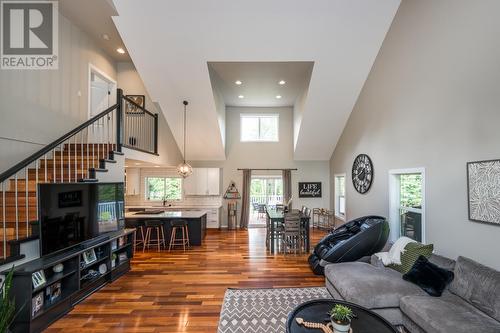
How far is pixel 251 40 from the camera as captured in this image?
4.52 metres

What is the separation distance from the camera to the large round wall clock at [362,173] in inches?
211

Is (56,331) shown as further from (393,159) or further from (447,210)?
(393,159)

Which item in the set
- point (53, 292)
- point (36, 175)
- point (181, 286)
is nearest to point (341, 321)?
point (181, 286)

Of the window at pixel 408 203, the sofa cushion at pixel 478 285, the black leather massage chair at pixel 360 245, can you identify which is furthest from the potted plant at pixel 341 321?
the window at pixel 408 203

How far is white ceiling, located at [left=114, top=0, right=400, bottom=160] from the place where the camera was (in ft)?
13.2

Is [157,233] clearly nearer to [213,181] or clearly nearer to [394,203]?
[213,181]

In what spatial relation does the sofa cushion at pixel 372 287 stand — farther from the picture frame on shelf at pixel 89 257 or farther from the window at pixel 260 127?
the window at pixel 260 127

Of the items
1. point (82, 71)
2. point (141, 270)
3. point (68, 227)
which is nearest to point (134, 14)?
point (82, 71)

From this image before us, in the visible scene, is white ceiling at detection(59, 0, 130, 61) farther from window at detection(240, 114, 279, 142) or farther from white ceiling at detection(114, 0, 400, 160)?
window at detection(240, 114, 279, 142)

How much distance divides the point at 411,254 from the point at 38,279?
4547 mm

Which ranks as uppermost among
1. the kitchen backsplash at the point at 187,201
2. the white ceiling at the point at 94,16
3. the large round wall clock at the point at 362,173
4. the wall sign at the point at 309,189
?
the white ceiling at the point at 94,16

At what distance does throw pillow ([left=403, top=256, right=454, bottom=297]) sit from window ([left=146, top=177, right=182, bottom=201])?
279 inches

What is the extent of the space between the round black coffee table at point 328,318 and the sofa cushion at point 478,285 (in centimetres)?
102

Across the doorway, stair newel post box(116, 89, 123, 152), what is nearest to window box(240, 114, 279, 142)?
the doorway
